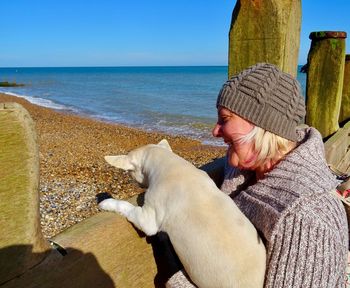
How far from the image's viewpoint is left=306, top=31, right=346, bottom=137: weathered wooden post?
4953 millimetres

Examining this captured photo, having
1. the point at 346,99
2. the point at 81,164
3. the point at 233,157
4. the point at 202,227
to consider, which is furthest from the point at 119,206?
the point at 81,164

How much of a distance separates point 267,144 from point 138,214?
0.90 m

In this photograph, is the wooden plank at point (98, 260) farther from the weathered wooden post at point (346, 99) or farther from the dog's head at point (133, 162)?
the weathered wooden post at point (346, 99)

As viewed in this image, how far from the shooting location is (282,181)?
2.16 metres

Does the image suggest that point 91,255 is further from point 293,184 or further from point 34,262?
point 293,184

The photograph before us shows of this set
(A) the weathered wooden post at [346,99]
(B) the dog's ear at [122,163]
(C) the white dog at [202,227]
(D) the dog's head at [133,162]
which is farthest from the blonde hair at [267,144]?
(A) the weathered wooden post at [346,99]

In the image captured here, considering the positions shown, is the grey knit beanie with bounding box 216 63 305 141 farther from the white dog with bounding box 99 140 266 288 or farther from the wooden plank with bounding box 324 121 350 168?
the wooden plank with bounding box 324 121 350 168

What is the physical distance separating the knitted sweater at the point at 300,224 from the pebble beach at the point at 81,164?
1485mm

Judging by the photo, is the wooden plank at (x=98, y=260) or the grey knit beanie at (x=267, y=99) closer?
the wooden plank at (x=98, y=260)

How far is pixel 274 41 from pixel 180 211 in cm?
144

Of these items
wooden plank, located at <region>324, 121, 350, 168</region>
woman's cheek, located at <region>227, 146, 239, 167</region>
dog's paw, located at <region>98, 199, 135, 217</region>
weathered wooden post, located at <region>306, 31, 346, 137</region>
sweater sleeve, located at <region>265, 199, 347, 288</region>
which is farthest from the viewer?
weathered wooden post, located at <region>306, 31, 346, 137</region>

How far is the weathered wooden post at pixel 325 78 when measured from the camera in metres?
4.95

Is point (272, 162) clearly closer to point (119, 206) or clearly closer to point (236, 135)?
point (236, 135)

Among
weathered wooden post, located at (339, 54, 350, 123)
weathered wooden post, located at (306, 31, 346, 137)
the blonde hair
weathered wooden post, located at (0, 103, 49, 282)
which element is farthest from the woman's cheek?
weathered wooden post, located at (339, 54, 350, 123)
